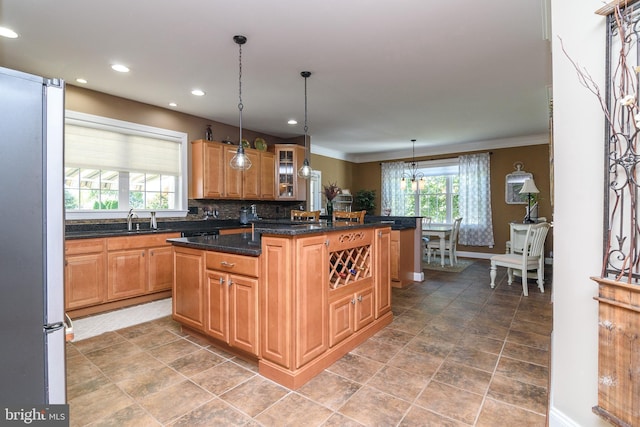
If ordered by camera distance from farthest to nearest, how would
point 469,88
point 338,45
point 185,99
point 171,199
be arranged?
point 171,199 < point 185,99 < point 469,88 < point 338,45

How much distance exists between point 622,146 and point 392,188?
7109 millimetres

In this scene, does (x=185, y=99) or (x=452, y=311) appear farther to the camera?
(x=185, y=99)

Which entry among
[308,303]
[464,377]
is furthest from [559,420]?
[308,303]

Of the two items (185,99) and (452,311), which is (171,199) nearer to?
(185,99)

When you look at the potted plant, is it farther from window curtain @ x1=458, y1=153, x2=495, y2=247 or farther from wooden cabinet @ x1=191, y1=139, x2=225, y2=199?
wooden cabinet @ x1=191, y1=139, x2=225, y2=199

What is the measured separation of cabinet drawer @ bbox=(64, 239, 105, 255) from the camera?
3.21 metres

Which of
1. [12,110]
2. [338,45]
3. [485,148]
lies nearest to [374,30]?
[338,45]

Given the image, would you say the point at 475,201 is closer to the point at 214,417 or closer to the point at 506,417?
the point at 506,417

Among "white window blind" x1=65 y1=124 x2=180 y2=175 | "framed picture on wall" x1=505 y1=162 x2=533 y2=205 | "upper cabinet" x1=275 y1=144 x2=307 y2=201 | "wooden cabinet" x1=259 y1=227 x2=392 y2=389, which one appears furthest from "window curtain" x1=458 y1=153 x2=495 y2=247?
"white window blind" x1=65 y1=124 x2=180 y2=175

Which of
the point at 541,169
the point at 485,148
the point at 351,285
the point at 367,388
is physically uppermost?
the point at 485,148

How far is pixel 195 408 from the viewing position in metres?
1.77

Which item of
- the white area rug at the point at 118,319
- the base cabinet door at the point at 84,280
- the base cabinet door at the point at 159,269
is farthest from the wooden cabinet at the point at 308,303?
the base cabinet door at the point at 84,280

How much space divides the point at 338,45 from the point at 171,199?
11.0ft

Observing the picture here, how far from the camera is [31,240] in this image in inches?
36.1
